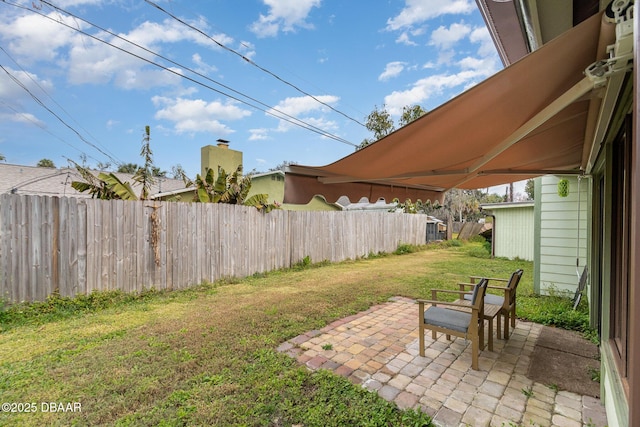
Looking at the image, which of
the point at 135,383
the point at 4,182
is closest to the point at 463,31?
the point at 135,383

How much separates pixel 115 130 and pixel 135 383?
23.0 meters

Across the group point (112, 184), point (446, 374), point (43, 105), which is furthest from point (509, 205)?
point (43, 105)

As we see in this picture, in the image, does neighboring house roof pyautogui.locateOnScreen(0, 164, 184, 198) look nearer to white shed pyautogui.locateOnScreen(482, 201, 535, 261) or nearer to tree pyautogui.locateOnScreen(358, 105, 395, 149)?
tree pyautogui.locateOnScreen(358, 105, 395, 149)

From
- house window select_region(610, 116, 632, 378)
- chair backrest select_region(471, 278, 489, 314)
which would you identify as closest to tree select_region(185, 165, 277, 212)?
chair backrest select_region(471, 278, 489, 314)

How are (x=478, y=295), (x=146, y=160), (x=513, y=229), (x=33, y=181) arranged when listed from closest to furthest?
(x=478, y=295), (x=146, y=160), (x=513, y=229), (x=33, y=181)

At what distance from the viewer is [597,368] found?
3791mm

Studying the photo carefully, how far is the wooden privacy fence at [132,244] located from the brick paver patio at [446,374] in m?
4.83

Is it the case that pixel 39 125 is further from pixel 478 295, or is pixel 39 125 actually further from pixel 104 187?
pixel 478 295

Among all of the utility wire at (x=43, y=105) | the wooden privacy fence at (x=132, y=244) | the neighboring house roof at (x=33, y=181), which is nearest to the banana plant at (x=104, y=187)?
the wooden privacy fence at (x=132, y=244)

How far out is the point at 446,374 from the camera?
3725 millimetres

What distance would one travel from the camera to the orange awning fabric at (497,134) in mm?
1772

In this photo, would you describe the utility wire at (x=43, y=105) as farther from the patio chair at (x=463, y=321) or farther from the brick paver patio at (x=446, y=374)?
the patio chair at (x=463, y=321)

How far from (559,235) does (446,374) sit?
214 inches

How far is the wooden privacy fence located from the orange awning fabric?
5.46m
